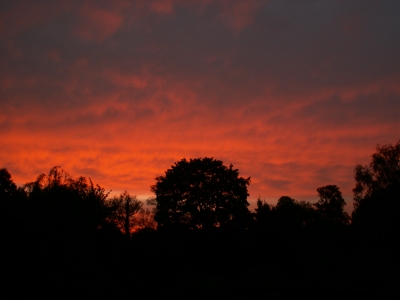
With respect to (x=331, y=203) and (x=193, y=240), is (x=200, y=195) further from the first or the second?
(x=331, y=203)

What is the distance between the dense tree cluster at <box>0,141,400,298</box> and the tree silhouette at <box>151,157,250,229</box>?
0.15 meters

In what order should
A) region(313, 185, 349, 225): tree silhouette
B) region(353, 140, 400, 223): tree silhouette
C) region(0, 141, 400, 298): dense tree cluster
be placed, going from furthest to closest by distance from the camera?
1. region(313, 185, 349, 225): tree silhouette
2. region(353, 140, 400, 223): tree silhouette
3. region(0, 141, 400, 298): dense tree cluster

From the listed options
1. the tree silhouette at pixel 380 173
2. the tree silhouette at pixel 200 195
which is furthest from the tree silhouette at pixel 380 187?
the tree silhouette at pixel 200 195

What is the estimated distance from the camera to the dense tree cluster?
13000 mm

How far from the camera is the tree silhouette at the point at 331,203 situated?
3551 inches

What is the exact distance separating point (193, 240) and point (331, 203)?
69.0 metres

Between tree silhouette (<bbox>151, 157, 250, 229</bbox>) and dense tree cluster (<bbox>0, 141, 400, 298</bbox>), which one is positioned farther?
tree silhouette (<bbox>151, 157, 250, 229</bbox>)

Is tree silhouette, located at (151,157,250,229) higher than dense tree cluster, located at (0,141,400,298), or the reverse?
tree silhouette, located at (151,157,250,229)

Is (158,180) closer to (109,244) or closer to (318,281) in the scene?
(318,281)

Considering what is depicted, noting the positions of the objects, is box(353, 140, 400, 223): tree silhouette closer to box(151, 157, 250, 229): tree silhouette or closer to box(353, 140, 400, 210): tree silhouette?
box(353, 140, 400, 210): tree silhouette

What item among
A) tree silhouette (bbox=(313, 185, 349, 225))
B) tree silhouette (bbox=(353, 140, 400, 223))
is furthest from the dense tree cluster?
tree silhouette (bbox=(313, 185, 349, 225))

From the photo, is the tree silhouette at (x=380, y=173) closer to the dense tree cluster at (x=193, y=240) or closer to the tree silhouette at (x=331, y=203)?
the dense tree cluster at (x=193, y=240)

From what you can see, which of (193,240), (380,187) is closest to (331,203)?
(380,187)

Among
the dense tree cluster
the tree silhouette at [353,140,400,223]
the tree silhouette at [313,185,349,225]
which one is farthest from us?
the tree silhouette at [313,185,349,225]
